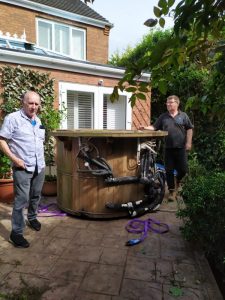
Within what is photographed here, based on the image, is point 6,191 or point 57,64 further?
point 57,64

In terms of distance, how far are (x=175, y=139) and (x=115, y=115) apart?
432cm

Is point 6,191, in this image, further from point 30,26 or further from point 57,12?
point 57,12

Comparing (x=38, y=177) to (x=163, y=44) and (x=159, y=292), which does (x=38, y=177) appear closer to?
(x=159, y=292)

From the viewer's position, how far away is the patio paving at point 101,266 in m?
2.60

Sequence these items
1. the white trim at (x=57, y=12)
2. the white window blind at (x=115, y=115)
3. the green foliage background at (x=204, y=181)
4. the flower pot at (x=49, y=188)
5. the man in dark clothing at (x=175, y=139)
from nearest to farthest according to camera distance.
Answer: the green foliage background at (x=204, y=181)
the man in dark clothing at (x=175, y=139)
the flower pot at (x=49, y=188)
the white window blind at (x=115, y=115)
the white trim at (x=57, y=12)

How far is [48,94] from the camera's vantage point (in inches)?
288

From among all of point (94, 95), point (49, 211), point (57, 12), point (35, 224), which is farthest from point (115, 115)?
point (57, 12)

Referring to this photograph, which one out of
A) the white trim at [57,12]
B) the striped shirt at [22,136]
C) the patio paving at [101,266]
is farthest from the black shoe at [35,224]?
the white trim at [57,12]

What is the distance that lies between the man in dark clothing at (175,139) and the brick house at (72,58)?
1196 mm

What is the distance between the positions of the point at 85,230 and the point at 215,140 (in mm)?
5759

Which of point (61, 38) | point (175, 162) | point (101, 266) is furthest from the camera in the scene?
point (61, 38)

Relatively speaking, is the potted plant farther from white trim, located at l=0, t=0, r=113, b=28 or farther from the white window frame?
white trim, located at l=0, t=0, r=113, b=28

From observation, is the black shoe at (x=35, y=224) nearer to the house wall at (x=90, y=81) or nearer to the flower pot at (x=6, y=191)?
the flower pot at (x=6, y=191)

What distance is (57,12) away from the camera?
14039 mm
